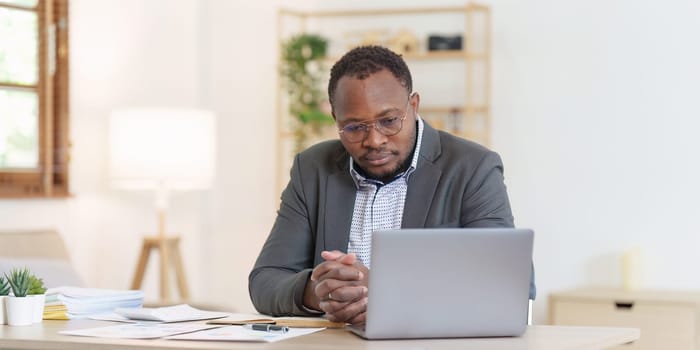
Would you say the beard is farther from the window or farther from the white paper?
the window

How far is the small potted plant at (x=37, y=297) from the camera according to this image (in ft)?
8.02

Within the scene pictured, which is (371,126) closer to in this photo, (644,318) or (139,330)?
(139,330)

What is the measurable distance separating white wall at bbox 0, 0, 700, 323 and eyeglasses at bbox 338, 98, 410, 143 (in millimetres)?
2445

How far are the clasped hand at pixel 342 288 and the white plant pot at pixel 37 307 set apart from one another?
0.63 metres

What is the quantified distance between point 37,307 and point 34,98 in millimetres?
2528

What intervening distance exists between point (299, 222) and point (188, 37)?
2.96 metres

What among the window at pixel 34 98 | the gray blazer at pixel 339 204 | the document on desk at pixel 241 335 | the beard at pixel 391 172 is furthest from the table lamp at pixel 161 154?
the document on desk at pixel 241 335

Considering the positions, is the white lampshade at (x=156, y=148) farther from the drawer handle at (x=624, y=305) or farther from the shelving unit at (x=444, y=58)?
the drawer handle at (x=624, y=305)

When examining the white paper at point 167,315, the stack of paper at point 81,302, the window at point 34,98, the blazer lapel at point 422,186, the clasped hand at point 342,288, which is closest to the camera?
the clasped hand at point 342,288

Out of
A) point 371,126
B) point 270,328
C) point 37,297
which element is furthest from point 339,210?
point 37,297

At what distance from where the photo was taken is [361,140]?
102 inches

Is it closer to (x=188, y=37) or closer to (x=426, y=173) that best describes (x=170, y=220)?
(x=188, y=37)

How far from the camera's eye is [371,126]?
2.57 metres

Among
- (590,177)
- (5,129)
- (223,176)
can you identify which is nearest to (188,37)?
(223,176)
